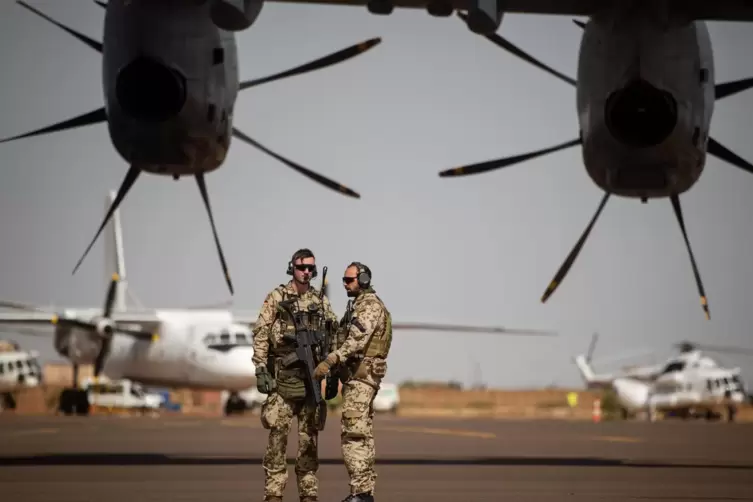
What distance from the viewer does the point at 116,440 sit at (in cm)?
2347

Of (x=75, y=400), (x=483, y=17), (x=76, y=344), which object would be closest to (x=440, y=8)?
(x=483, y=17)

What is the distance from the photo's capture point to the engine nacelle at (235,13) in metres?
9.66

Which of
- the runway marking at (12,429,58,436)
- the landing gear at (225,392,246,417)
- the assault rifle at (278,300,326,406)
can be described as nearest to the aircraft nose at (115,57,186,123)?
the assault rifle at (278,300,326,406)

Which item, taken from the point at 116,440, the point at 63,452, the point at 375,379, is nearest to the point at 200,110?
the point at 375,379

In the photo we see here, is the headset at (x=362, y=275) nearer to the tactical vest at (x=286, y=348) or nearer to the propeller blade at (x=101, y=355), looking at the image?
the tactical vest at (x=286, y=348)

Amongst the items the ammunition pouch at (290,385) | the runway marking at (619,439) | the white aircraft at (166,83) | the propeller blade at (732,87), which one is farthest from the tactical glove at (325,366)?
the runway marking at (619,439)

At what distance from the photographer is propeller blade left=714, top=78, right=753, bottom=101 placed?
1280cm

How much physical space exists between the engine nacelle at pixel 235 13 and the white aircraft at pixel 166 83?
1.27 m

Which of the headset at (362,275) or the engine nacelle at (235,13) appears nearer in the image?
the engine nacelle at (235,13)

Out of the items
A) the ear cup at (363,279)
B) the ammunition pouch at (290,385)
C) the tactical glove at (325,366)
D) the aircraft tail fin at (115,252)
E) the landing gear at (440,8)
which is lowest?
the ammunition pouch at (290,385)

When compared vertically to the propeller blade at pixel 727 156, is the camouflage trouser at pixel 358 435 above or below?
below

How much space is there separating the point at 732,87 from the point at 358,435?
17.2 ft

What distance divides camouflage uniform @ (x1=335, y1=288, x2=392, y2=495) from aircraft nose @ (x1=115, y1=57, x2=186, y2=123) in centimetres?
227

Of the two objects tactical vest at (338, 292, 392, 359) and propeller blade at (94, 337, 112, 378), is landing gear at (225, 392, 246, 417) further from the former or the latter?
tactical vest at (338, 292, 392, 359)
